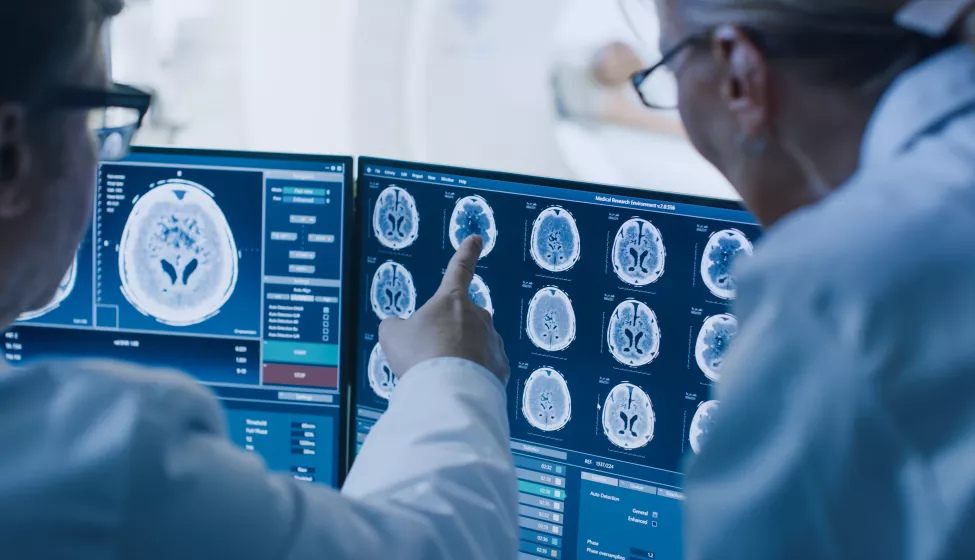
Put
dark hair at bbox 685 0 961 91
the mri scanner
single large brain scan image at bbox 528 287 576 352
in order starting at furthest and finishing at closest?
the mri scanner → single large brain scan image at bbox 528 287 576 352 → dark hair at bbox 685 0 961 91

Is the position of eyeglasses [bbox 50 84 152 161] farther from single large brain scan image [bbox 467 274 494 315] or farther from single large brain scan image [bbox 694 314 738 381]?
single large brain scan image [bbox 694 314 738 381]

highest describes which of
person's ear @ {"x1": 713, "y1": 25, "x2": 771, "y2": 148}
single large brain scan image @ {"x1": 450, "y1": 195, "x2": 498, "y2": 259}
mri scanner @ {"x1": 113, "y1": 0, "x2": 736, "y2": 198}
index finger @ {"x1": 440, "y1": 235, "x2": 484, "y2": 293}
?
mri scanner @ {"x1": 113, "y1": 0, "x2": 736, "y2": 198}

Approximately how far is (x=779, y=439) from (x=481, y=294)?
64 centimetres

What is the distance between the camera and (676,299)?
3.89ft

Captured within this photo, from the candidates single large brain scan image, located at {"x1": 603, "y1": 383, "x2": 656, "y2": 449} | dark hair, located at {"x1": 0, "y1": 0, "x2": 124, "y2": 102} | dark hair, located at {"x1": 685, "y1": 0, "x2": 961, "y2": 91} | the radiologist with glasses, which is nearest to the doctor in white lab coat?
dark hair, located at {"x1": 0, "y1": 0, "x2": 124, "y2": 102}

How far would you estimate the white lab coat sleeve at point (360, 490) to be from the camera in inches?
26.1

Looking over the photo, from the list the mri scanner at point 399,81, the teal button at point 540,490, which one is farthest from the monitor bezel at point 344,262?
the mri scanner at point 399,81

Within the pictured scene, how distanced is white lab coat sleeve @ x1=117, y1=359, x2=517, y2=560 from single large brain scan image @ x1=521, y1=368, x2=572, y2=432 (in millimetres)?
215

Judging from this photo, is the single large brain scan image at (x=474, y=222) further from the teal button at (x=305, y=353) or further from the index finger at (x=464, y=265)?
the teal button at (x=305, y=353)

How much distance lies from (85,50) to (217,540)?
38 cm

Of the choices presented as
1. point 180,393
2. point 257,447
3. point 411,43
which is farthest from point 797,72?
point 411,43

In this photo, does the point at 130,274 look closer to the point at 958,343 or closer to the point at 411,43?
the point at 411,43

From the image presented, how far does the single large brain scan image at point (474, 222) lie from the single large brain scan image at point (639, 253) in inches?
6.8

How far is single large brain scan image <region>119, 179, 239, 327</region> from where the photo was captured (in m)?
1.37
